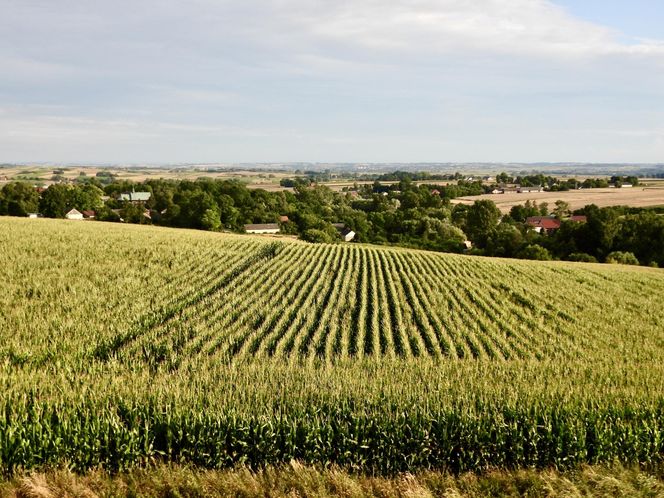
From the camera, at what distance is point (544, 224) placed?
248 feet

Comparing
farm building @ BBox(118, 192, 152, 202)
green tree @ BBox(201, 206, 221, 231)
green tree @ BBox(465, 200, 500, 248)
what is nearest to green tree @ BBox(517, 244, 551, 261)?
green tree @ BBox(465, 200, 500, 248)

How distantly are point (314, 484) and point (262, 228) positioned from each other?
68.8 m

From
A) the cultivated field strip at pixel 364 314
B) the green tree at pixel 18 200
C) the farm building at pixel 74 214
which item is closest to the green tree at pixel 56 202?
the farm building at pixel 74 214

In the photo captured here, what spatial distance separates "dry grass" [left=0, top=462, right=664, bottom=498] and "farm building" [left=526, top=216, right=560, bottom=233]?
7118cm

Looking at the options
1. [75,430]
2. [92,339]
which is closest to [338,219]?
[92,339]

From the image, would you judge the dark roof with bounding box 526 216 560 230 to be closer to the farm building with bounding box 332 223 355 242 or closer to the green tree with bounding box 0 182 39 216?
the farm building with bounding box 332 223 355 242

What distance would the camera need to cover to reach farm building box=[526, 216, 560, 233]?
243 feet

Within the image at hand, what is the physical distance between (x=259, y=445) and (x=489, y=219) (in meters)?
75.4

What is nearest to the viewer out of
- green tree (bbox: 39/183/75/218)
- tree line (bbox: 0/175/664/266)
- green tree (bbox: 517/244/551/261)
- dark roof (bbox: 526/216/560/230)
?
green tree (bbox: 517/244/551/261)

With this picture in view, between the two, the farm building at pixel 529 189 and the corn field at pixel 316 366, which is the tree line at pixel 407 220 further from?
the farm building at pixel 529 189

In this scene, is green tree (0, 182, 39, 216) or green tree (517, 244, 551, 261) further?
green tree (0, 182, 39, 216)

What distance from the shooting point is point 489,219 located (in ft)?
256

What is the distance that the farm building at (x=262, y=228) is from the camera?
74062mm

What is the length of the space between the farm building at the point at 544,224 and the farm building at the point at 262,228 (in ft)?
138
